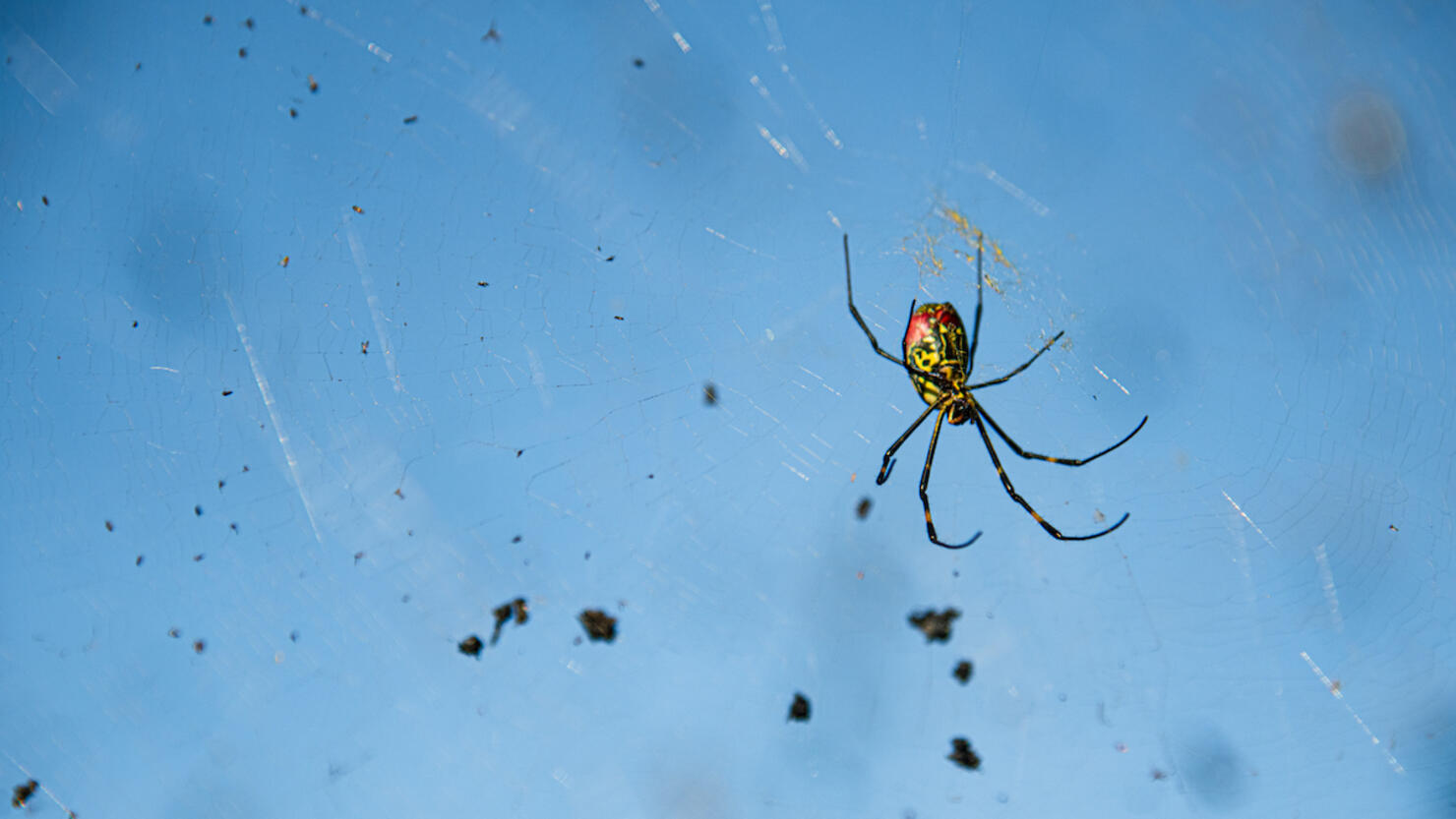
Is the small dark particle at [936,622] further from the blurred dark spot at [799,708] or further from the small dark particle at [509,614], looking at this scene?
the small dark particle at [509,614]

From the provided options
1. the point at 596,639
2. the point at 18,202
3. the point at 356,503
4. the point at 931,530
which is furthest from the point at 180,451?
the point at 931,530

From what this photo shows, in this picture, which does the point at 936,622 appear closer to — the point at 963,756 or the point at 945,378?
the point at 963,756

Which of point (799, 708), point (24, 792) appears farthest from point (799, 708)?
point (24, 792)

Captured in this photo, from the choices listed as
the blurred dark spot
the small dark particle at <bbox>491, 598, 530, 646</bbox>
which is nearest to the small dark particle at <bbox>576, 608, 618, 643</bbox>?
the small dark particle at <bbox>491, 598, 530, 646</bbox>

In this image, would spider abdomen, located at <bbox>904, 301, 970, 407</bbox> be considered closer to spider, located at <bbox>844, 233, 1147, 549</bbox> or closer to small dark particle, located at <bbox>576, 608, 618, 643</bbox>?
spider, located at <bbox>844, 233, 1147, 549</bbox>

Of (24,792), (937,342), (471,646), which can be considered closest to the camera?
(937,342)

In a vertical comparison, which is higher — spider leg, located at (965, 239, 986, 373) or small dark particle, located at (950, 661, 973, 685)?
spider leg, located at (965, 239, 986, 373)
